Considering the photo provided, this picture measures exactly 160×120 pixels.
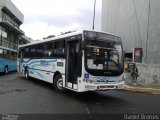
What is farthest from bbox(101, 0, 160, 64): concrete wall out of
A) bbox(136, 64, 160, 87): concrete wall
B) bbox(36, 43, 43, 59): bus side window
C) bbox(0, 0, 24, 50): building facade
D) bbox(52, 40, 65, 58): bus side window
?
bbox(0, 0, 24, 50): building facade

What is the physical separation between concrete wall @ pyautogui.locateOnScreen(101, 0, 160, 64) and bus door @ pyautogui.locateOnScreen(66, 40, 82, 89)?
14126mm

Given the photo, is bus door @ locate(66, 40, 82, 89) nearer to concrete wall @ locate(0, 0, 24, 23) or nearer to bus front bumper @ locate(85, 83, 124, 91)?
bus front bumper @ locate(85, 83, 124, 91)

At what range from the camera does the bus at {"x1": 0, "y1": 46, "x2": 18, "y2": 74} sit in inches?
1005

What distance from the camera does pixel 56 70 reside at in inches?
563

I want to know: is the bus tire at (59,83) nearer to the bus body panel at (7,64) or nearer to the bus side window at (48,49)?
the bus side window at (48,49)

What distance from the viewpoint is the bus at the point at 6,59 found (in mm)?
25533

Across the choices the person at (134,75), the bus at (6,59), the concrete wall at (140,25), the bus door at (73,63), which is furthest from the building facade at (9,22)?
the bus door at (73,63)

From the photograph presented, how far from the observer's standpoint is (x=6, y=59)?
89.0 ft

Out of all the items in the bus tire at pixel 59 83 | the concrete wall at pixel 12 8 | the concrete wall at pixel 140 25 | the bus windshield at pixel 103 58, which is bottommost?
the bus tire at pixel 59 83

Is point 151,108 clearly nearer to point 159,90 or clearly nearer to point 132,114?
point 132,114

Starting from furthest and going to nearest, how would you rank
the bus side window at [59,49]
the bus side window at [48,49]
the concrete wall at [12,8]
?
the concrete wall at [12,8] < the bus side window at [48,49] < the bus side window at [59,49]

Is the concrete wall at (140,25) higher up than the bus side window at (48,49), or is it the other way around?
the concrete wall at (140,25)

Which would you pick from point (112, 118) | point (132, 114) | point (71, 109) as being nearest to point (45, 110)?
point (71, 109)

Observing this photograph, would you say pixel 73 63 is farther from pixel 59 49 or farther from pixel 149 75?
pixel 149 75
